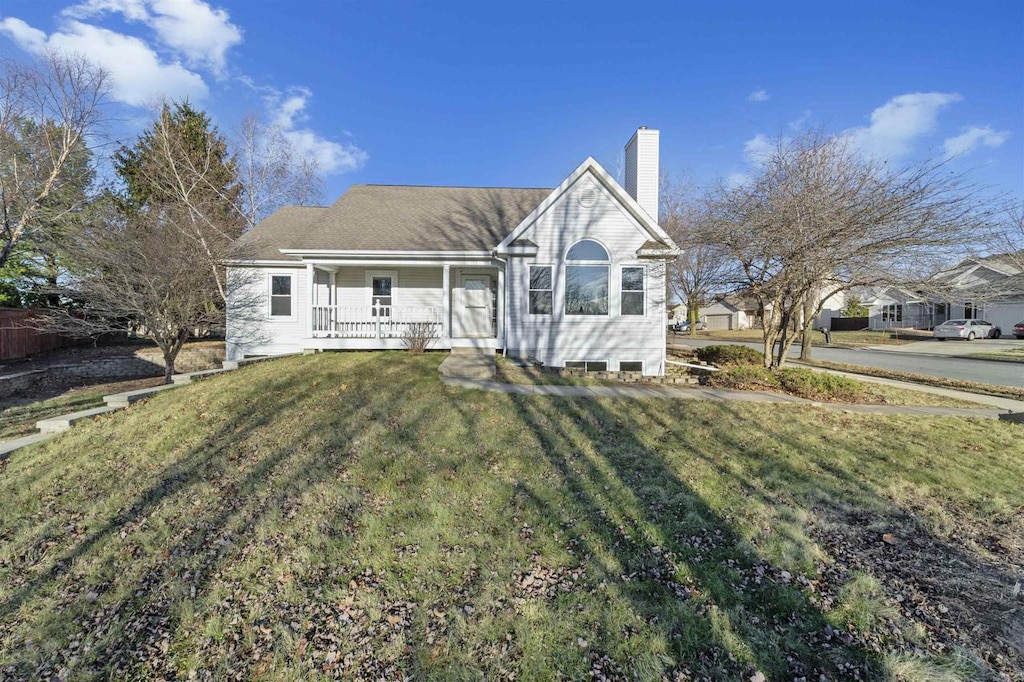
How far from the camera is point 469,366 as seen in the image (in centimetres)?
1017

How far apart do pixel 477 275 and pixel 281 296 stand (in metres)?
6.61

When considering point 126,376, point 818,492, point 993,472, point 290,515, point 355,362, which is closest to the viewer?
point 290,515

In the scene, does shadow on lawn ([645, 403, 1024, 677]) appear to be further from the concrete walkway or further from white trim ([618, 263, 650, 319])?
white trim ([618, 263, 650, 319])

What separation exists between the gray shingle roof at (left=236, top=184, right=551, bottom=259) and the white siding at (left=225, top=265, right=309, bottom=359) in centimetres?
82

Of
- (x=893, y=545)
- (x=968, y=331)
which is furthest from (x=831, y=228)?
(x=968, y=331)

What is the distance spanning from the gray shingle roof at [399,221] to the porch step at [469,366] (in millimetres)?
3781

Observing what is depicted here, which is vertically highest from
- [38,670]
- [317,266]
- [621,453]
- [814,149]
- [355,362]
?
[814,149]

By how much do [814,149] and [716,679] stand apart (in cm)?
1358

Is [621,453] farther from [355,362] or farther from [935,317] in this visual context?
[935,317]

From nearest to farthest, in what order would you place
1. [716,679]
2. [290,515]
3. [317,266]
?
[716,679]
[290,515]
[317,266]

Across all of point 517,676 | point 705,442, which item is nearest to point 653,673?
point 517,676

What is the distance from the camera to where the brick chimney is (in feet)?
44.1

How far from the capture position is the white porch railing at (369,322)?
1320 cm

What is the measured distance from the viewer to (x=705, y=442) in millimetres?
6203
